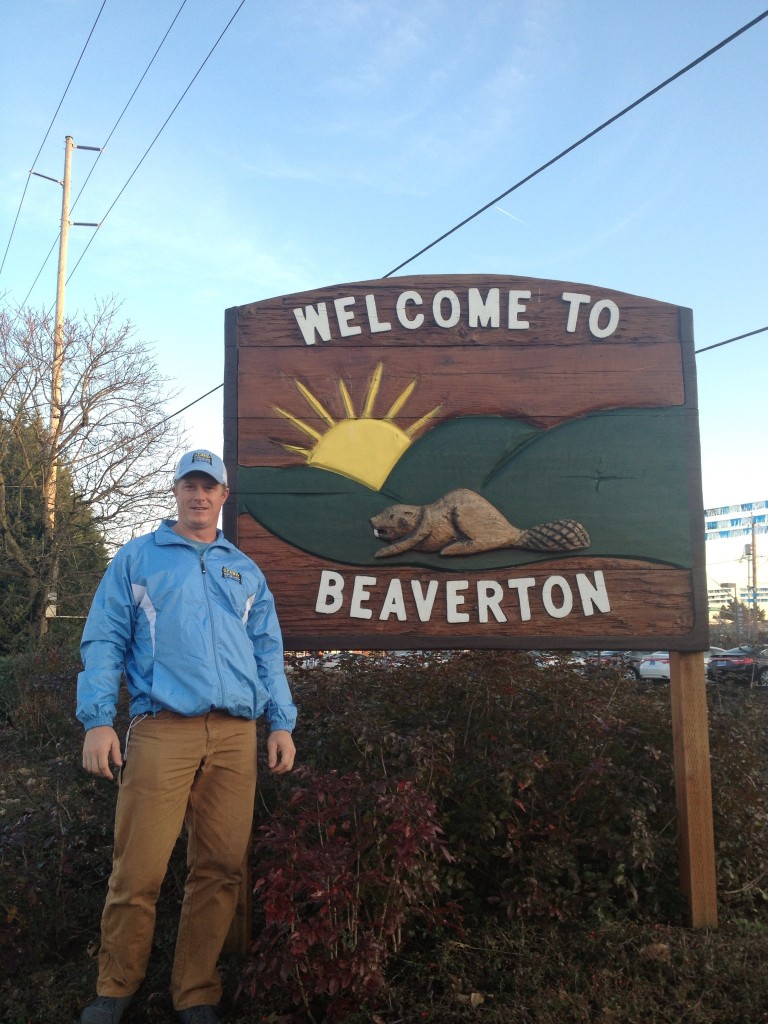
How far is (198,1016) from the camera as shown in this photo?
8.96 ft

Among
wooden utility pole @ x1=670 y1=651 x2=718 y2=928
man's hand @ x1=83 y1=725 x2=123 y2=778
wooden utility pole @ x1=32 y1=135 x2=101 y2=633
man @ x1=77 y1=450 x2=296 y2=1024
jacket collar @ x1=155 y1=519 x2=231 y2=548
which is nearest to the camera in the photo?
man's hand @ x1=83 y1=725 x2=123 y2=778

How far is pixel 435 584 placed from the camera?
12.0ft

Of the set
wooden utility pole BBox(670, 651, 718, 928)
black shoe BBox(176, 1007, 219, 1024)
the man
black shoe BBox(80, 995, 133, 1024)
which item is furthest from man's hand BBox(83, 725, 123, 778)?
wooden utility pole BBox(670, 651, 718, 928)

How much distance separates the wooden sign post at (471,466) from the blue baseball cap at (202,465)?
0.70m

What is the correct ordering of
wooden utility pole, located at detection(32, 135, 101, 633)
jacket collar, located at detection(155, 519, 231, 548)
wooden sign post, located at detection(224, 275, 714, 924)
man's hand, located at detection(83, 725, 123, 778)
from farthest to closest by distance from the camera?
1. wooden utility pole, located at detection(32, 135, 101, 633)
2. wooden sign post, located at detection(224, 275, 714, 924)
3. jacket collar, located at detection(155, 519, 231, 548)
4. man's hand, located at detection(83, 725, 123, 778)

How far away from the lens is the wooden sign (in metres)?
3.64

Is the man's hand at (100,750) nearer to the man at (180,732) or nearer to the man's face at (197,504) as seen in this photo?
the man at (180,732)

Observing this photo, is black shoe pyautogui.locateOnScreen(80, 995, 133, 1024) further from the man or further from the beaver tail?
the beaver tail

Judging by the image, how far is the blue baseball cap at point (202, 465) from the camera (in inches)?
116

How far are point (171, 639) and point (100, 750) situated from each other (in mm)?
385

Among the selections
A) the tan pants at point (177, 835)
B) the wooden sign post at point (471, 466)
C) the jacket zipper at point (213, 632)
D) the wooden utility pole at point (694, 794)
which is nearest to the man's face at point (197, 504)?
the jacket zipper at point (213, 632)

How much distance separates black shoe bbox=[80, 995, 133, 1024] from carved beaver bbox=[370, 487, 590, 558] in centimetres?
182

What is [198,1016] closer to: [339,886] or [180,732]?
[339,886]

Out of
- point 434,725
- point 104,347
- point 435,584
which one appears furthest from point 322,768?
point 104,347
